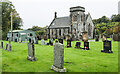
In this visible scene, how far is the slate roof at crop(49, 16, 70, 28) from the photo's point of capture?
139ft

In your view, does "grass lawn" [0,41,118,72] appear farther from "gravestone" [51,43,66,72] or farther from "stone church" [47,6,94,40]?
"stone church" [47,6,94,40]

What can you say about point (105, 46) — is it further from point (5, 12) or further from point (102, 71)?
point (5, 12)

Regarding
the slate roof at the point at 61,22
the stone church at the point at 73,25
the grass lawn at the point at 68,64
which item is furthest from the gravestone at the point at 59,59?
the slate roof at the point at 61,22

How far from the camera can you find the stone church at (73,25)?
3872 centimetres

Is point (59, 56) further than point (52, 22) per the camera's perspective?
No

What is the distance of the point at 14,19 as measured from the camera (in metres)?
41.1

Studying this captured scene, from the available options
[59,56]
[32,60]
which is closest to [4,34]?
[32,60]

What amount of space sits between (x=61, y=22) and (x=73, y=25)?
21.6ft

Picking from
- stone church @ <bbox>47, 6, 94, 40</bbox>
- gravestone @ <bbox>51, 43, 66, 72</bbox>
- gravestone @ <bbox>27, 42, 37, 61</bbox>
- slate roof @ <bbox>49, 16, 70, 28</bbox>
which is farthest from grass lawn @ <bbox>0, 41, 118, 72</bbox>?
slate roof @ <bbox>49, 16, 70, 28</bbox>

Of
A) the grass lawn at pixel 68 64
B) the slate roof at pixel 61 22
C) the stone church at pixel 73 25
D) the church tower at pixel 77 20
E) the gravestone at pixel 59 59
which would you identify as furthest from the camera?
the slate roof at pixel 61 22

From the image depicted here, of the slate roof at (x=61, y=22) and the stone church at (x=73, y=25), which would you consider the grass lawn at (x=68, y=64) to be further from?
the slate roof at (x=61, y=22)

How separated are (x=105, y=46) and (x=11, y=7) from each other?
3478cm

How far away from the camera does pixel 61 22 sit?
44500 millimetres

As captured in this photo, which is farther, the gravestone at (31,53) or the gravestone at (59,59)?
the gravestone at (31,53)
